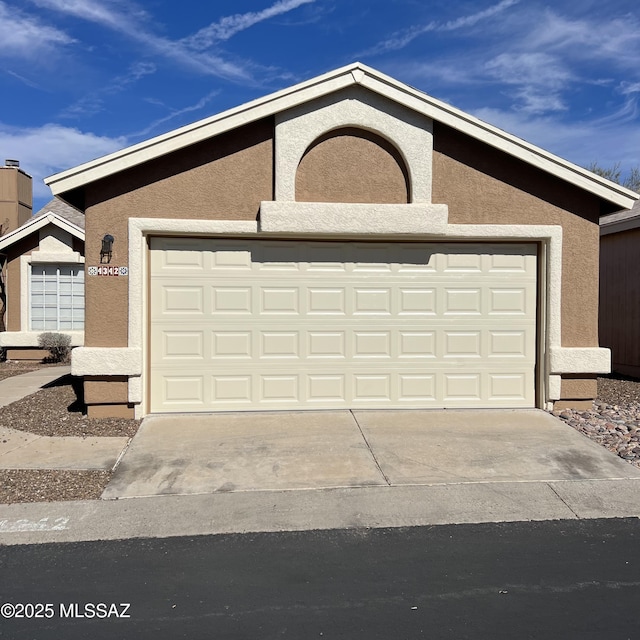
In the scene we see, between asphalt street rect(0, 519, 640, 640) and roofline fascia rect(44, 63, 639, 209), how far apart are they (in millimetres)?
5028

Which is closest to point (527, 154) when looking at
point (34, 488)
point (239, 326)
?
point (239, 326)

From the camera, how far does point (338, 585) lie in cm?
389

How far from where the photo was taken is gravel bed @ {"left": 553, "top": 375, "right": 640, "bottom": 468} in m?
7.03

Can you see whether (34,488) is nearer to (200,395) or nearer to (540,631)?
(200,395)

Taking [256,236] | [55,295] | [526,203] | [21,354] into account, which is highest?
[526,203]

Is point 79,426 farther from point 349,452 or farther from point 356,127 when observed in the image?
point 356,127

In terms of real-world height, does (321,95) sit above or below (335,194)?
above

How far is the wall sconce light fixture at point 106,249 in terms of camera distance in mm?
8016

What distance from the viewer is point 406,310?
28.6 ft

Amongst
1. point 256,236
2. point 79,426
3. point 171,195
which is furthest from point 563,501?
point 171,195

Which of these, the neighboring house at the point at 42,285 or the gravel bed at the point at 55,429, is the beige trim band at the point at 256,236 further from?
the neighboring house at the point at 42,285

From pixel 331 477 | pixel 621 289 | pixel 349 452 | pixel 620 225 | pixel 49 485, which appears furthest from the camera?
pixel 621 289

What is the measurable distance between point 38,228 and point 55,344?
286cm

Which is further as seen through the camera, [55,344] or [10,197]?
[10,197]
